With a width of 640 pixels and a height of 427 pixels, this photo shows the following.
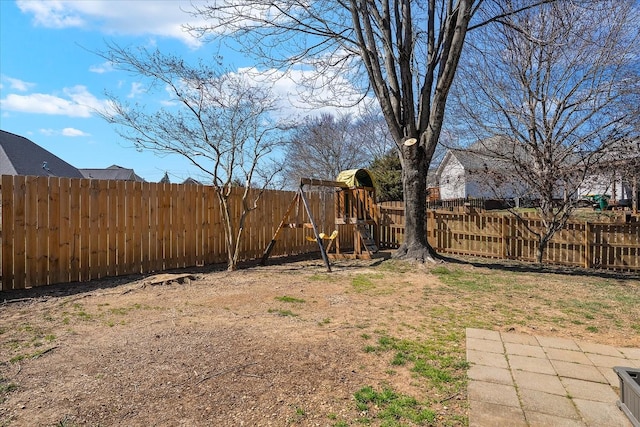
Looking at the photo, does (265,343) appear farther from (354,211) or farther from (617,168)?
(617,168)

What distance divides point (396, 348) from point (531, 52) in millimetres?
10182

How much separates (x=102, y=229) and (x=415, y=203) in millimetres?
6380

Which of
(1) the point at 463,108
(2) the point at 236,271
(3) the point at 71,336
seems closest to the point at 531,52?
(1) the point at 463,108

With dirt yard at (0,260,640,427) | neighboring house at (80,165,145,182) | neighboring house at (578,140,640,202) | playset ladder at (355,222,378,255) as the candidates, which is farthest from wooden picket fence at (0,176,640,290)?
neighboring house at (80,165,145,182)

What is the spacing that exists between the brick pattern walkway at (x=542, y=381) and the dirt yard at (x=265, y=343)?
179 mm

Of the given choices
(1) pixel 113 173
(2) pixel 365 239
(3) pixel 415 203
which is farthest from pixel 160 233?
(1) pixel 113 173

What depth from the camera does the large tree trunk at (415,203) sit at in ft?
29.9

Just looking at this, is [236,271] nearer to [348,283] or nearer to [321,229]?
[348,283]

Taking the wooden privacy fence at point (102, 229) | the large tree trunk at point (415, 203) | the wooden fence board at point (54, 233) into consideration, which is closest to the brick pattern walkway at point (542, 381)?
the large tree trunk at point (415, 203)

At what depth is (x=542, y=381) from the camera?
3119 mm

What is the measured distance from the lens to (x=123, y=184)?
7.42 meters

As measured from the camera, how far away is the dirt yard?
259 cm

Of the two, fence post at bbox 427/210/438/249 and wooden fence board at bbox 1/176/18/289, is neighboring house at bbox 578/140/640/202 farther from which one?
wooden fence board at bbox 1/176/18/289

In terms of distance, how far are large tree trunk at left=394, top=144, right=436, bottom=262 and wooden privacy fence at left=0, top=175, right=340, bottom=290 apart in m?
3.80
